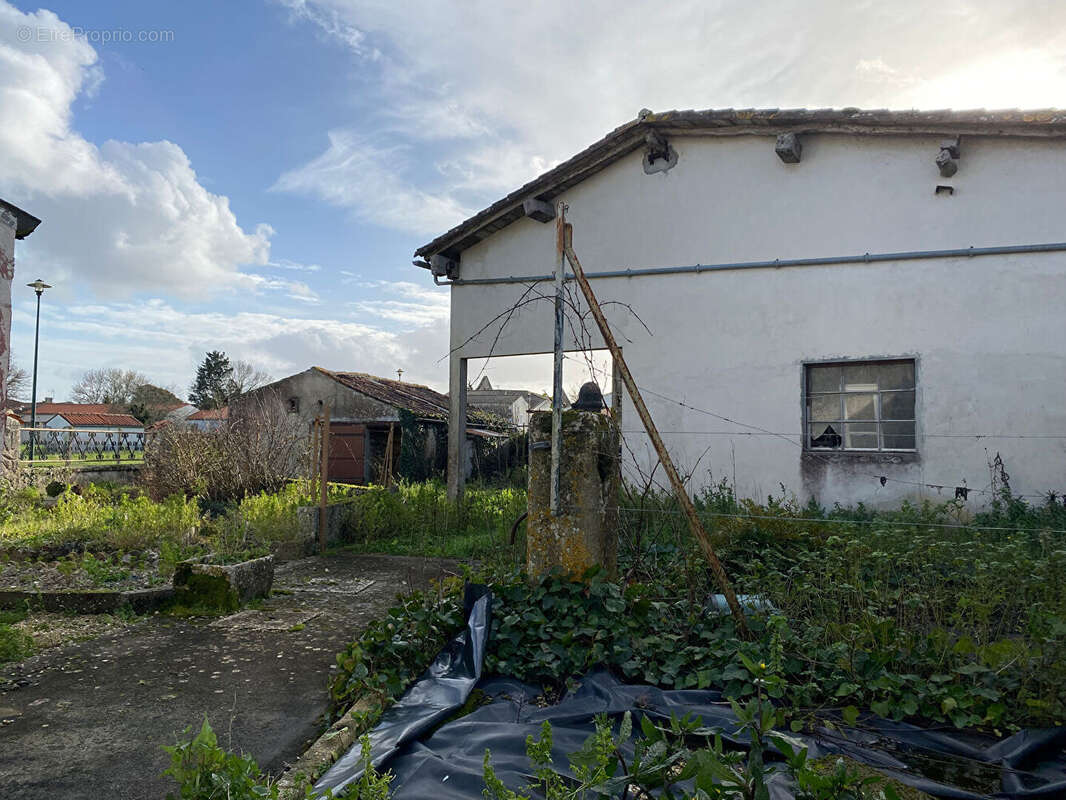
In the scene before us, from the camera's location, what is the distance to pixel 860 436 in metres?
8.49

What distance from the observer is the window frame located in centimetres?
820

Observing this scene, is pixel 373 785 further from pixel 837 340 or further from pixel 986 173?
pixel 986 173

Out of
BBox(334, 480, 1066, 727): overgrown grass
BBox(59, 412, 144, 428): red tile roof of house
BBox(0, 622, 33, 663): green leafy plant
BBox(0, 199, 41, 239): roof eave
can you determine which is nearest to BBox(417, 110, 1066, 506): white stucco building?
BBox(334, 480, 1066, 727): overgrown grass

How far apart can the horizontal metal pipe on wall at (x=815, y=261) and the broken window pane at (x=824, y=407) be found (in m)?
1.69

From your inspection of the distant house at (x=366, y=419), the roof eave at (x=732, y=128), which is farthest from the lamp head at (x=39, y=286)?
the roof eave at (x=732, y=128)

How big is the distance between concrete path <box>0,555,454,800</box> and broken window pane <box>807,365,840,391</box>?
6.03m

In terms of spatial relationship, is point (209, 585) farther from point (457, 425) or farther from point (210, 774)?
point (457, 425)

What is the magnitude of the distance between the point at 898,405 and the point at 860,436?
22.4 inches

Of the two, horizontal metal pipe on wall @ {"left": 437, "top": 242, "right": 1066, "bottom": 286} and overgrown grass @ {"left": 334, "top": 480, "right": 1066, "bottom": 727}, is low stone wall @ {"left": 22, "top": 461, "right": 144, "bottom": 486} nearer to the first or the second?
horizontal metal pipe on wall @ {"left": 437, "top": 242, "right": 1066, "bottom": 286}

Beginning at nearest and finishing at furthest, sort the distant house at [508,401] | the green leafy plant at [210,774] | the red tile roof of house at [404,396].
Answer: the green leafy plant at [210,774] < the red tile roof of house at [404,396] < the distant house at [508,401]

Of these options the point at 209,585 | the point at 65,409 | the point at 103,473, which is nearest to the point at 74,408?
the point at 65,409

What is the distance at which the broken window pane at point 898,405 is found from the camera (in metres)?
8.27

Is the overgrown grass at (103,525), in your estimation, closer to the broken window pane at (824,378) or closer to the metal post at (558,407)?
the metal post at (558,407)

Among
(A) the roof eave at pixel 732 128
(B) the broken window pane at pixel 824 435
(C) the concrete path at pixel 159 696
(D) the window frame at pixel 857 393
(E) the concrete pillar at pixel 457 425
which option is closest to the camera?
(C) the concrete path at pixel 159 696
